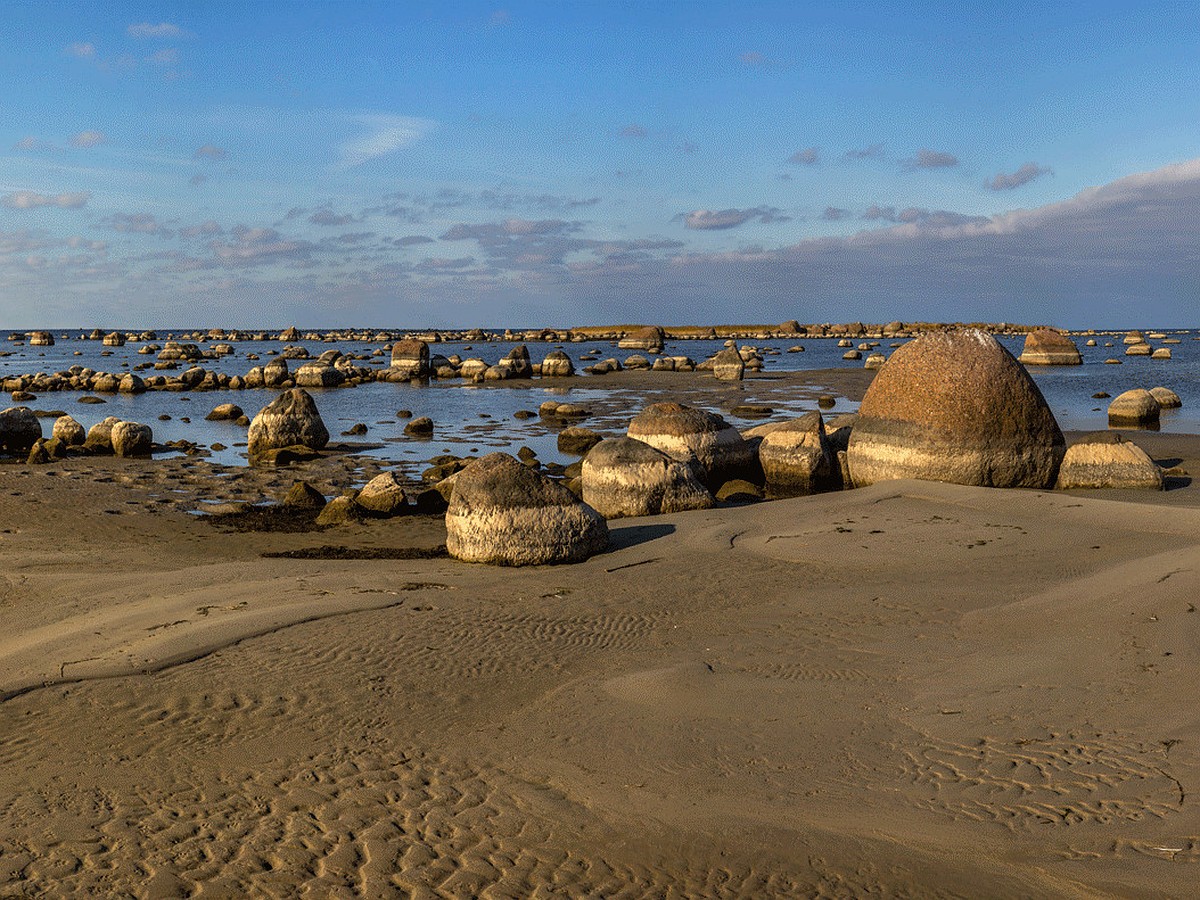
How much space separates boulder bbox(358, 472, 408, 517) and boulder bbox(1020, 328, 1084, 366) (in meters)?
58.5

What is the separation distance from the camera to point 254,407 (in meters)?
39.5

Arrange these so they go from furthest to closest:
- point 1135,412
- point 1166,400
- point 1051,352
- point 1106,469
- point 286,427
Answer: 1. point 1051,352
2. point 1166,400
3. point 1135,412
4. point 286,427
5. point 1106,469

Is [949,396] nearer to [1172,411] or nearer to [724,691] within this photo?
[724,691]

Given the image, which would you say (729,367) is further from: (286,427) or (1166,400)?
(286,427)

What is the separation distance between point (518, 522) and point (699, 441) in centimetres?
685

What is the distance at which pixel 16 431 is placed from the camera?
82.5 feet

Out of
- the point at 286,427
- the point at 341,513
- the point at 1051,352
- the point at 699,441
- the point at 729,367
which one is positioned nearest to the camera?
the point at 341,513

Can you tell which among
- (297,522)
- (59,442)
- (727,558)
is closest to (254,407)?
(59,442)

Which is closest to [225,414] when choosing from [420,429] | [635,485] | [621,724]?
[420,429]

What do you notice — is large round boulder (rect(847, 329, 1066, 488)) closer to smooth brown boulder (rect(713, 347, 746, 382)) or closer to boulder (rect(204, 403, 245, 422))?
boulder (rect(204, 403, 245, 422))

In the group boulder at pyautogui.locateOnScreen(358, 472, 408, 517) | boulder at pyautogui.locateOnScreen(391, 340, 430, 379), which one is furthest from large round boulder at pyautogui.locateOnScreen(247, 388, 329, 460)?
boulder at pyautogui.locateOnScreen(391, 340, 430, 379)

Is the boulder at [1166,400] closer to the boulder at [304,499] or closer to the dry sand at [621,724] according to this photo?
the dry sand at [621,724]

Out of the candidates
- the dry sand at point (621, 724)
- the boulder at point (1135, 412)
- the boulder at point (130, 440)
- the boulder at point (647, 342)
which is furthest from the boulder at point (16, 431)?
the boulder at point (647, 342)

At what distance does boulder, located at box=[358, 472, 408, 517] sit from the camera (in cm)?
1566
